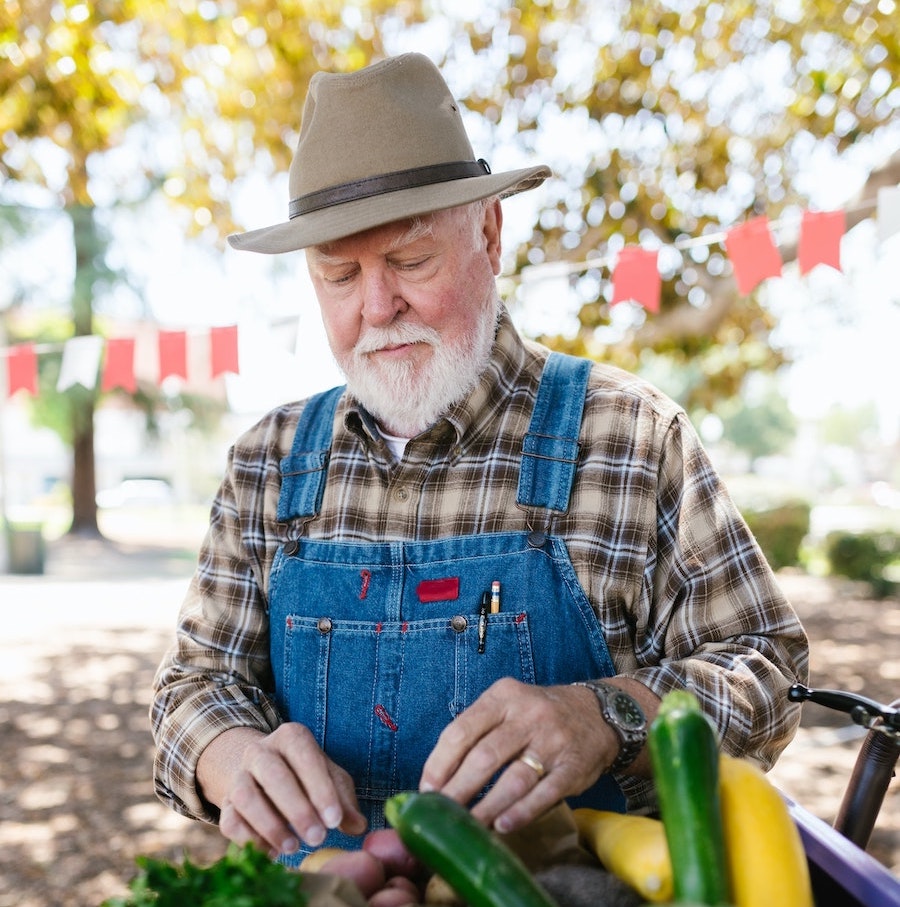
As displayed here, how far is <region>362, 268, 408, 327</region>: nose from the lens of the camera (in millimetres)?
1766

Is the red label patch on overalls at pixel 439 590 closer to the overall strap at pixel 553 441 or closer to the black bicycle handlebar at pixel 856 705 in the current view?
the overall strap at pixel 553 441

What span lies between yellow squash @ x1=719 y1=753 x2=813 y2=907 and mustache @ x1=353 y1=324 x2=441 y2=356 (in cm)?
105

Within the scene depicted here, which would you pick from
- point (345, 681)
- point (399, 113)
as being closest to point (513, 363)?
point (399, 113)

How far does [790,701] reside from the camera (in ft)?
5.54

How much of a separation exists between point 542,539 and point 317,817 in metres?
0.63

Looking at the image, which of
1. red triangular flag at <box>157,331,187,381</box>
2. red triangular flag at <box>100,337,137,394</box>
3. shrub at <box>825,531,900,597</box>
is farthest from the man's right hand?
shrub at <box>825,531,900,597</box>

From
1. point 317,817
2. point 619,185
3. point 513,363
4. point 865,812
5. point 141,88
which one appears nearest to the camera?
point 317,817

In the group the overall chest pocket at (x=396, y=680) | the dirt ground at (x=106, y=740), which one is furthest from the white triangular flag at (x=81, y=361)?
the overall chest pocket at (x=396, y=680)

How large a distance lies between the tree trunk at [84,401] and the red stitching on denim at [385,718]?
19.0 meters

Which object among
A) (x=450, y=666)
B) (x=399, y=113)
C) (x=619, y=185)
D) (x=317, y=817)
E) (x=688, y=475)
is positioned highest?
(x=619, y=185)

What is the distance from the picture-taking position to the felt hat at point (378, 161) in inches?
67.0

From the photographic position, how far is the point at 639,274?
4.49 metres

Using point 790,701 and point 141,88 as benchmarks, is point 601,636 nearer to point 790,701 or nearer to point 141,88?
point 790,701

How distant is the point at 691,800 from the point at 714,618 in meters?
0.81
